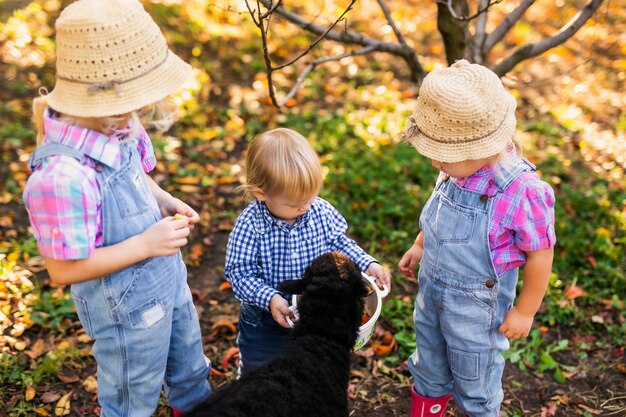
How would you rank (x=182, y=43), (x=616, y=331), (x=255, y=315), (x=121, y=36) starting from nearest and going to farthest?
(x=121, y=36) < (x=255, y=315) < (x=616, y=331) < (x=182, y=43)

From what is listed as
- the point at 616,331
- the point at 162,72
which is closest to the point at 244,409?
the point at 162,72

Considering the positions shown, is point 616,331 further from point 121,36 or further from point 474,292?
point 121,36

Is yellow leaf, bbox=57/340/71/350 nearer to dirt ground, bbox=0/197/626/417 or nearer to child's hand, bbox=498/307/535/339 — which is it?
dirt ground, bbox=0/197/626/417

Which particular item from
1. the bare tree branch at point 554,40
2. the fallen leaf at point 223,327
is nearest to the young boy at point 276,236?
the fallen leaf at point 223,327

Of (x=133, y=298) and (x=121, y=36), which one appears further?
(x=133, y=298)

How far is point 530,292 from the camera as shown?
7.70 ft

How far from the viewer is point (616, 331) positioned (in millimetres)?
3598

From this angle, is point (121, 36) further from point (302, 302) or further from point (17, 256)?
point (17, 256)

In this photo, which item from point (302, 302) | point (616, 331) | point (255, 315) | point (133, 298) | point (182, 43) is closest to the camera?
point (133, 298)

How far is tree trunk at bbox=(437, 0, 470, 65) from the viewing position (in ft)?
11.6

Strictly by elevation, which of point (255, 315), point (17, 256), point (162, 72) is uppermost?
point (162, 72)

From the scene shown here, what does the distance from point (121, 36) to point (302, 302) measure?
3.82ft

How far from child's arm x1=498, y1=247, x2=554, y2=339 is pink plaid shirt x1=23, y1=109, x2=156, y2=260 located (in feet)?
5.29

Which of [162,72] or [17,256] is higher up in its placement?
[162,72]
